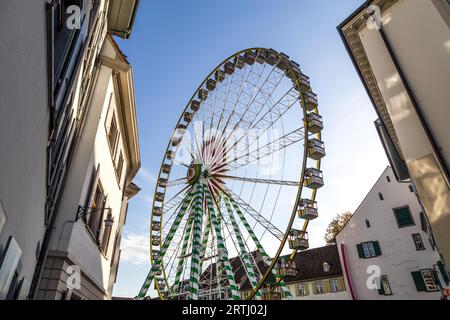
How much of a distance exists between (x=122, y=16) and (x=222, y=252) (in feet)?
38.0

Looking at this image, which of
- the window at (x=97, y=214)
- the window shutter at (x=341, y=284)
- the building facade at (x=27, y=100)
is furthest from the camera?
the window shutter at (x=341, y=284)

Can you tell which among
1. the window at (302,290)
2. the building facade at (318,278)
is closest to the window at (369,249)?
the building facade at (318,278)

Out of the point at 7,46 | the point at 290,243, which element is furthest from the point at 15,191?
the point at 290,243

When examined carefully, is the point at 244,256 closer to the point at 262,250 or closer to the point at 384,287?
the point at 262,250

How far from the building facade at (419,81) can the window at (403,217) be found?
16743mm

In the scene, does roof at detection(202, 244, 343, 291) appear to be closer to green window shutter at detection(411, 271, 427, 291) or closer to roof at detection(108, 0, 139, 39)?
green window shutter at detection(411, 271, 427, 291)

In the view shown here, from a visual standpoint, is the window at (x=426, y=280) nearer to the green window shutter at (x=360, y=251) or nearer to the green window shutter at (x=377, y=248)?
the green window shutter at (x=377, y=248)

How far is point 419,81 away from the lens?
7828 mm

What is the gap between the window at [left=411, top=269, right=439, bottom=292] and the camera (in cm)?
1911

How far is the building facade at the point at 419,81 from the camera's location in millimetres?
6906

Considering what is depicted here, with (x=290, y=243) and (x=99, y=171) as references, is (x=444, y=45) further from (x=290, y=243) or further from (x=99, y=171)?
(x=99, y=171)

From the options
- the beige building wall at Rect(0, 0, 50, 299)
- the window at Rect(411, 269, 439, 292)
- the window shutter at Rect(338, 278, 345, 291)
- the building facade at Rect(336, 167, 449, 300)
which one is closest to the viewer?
the beige building wall at Rect(0, 0, 50, 299)

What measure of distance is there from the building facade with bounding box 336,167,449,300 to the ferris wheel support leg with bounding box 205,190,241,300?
13285 millimetres

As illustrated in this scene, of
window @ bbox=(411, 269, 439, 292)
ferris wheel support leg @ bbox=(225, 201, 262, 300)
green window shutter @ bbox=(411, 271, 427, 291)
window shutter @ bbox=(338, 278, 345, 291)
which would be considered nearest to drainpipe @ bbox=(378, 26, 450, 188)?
ferris wheel support leg @ bbox=(225, 201, 262, 300)
